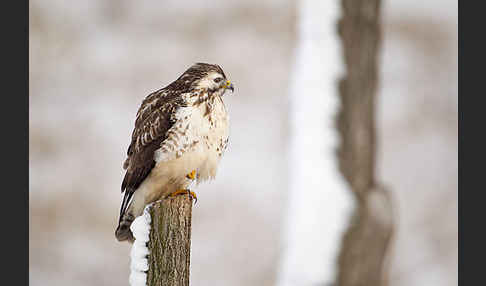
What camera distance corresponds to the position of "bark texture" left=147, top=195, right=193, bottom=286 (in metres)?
1.53

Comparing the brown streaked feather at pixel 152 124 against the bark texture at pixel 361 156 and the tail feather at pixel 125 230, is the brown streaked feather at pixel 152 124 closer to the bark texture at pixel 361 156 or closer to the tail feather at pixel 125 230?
the tail feather at pixel 125 230

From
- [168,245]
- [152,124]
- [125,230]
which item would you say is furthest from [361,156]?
[125,230]

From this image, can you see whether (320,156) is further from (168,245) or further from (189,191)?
(189,191)

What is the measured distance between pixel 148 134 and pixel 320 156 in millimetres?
835

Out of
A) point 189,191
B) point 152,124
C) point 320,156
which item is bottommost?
point 189,191

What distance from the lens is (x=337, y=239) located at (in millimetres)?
→ 1061

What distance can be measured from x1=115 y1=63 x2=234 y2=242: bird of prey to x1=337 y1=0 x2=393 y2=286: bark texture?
0.69m

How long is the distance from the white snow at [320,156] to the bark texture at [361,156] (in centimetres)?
2

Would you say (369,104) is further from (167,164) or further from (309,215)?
(167,164)

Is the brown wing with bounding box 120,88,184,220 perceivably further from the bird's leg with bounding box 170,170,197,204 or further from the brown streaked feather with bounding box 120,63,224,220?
the bird's leg with bounding box 170,170,197,204

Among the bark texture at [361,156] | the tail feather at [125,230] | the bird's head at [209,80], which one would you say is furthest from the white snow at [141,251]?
the bark texture at [361,156]

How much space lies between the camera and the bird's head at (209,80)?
5.64 ft

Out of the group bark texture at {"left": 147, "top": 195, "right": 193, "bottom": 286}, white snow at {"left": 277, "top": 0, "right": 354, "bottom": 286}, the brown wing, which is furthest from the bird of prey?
white snow at {"left": 277, "top": 0, "right": 354, "bottom": 286}

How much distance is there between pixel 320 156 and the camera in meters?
1.08
